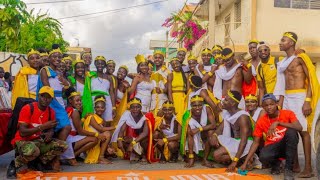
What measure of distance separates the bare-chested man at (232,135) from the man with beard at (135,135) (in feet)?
3.72

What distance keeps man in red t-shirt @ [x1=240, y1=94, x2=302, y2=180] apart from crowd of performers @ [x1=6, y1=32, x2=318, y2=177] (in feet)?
0.04

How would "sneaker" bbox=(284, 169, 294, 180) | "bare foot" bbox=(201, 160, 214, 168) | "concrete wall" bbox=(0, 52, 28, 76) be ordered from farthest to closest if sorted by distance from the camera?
"concrete wall" bbox=(0, 52, 28, 76)
"bare foot" bbox=(201, 160, 214, 168)
"sneaker" bbox=(284, 169, 294, 180)

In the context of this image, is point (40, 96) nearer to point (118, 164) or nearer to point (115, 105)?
point (118, 164)

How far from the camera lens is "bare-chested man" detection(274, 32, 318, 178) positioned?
5.66m

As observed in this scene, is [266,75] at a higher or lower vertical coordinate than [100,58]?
lower

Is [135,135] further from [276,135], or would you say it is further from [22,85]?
[276,135]

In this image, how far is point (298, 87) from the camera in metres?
5.79

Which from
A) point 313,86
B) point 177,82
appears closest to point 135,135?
point 177,82

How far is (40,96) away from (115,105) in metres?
2.56

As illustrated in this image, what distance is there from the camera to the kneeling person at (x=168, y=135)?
6852 millimetres

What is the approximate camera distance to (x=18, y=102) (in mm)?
5934

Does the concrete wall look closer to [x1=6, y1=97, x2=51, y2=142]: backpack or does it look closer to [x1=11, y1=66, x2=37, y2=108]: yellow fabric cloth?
[x1=11, y1=66, x2=37, y2=108]: yellow fabric cloth

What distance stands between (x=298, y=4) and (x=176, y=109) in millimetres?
11880

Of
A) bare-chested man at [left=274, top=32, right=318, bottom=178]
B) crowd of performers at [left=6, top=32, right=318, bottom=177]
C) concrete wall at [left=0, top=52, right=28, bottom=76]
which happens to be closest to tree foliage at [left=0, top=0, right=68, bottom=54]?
concrete wall at [left=0, top=52, right=28, bottom=76]
